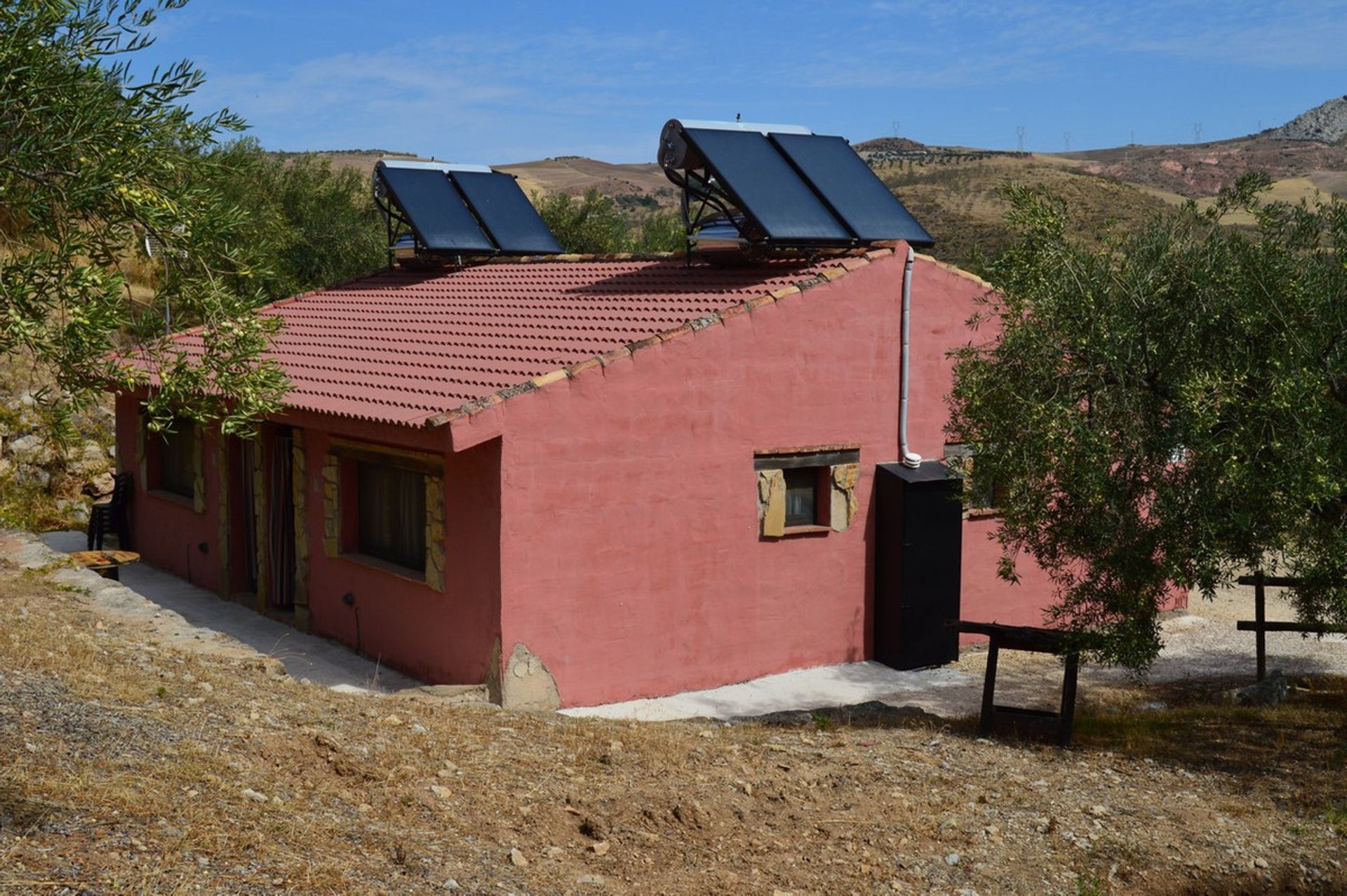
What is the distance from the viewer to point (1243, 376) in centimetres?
850

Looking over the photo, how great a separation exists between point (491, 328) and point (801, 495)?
3.83 meters

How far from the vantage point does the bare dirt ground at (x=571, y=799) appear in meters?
6.26

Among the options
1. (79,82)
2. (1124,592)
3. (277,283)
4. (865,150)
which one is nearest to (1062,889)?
(1124,592)

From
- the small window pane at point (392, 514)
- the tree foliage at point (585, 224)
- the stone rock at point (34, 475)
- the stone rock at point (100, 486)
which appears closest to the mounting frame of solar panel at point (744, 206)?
the small window pane at point (392, 514)

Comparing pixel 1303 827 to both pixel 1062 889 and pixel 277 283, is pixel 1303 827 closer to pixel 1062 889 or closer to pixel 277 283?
pixel 1062 889

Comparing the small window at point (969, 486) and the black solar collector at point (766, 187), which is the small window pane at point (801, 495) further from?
the black solar collector at point (766, 187)

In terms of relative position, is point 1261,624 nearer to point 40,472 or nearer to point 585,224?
point 40,472

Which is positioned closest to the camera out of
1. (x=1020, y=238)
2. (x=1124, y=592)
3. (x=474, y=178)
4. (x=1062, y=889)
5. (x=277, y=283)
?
(x=1062, y=889)

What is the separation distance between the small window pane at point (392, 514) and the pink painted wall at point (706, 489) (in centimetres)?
178

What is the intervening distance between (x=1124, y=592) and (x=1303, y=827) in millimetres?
2153

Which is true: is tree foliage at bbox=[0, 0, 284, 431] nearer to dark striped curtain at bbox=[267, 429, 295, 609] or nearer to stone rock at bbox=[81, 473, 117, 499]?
dark striped curtain at bbox=[267, 429, 295, 609]

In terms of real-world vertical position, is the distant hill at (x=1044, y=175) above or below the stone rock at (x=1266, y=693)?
above

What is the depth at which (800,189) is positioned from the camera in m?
13.9

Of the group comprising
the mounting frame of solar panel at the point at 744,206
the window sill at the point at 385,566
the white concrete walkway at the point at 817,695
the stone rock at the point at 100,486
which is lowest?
the white concrete walkway at the point at 817,695
